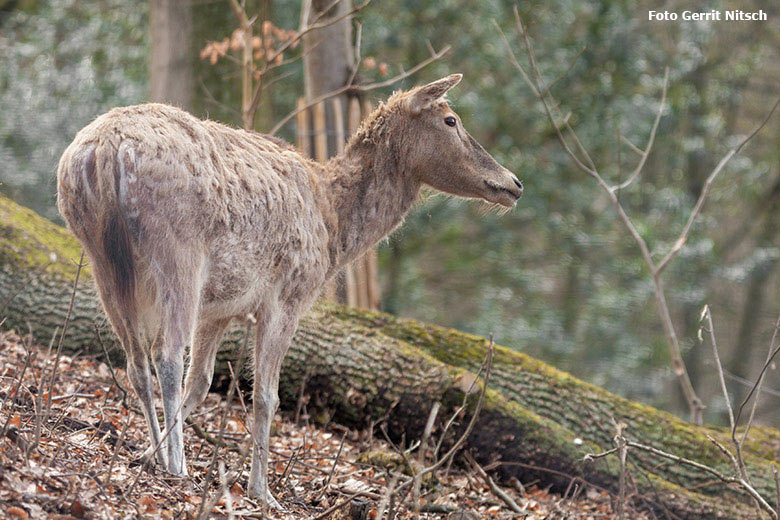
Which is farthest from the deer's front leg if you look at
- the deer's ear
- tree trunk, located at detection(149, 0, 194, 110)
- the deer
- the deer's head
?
tree trunk, located at detection(149, 0, 194, 110)

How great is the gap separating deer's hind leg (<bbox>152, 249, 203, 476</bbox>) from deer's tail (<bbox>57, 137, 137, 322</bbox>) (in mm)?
167

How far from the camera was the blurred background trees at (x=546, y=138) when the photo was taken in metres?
13.4

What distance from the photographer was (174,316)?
413 centimetres

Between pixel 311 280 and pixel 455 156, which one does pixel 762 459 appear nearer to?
pixel 455 156

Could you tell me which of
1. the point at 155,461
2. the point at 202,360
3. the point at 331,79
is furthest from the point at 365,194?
the point at 331,79

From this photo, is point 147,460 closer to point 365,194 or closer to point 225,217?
point 225,217

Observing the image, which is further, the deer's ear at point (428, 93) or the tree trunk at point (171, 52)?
the tree trunk at point (171, 52)

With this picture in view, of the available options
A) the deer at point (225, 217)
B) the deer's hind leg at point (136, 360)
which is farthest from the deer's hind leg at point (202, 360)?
the deer's hind leg at point (136, 360)

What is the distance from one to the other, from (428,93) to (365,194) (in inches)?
31.6

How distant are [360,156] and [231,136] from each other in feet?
3.42

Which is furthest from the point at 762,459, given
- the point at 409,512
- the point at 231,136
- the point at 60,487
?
the point at 60,487

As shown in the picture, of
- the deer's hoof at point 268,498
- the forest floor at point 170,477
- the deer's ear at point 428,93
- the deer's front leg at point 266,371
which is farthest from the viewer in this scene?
the deer's ear at point 428,93

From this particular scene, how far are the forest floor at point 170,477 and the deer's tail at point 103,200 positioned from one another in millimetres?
646

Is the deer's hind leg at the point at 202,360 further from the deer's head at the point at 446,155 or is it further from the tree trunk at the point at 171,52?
the tree trunk at the point at 171,52
